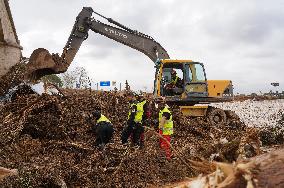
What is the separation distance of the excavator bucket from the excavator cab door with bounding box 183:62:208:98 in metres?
4.38

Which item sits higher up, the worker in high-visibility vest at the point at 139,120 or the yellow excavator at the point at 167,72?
the yellow excavator at the point at 167,72

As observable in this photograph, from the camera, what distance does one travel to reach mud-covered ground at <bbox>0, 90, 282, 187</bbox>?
687 centimetres

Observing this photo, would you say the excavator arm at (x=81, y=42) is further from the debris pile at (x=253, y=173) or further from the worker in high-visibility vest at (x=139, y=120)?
the debris pile at (x=253, y=173)

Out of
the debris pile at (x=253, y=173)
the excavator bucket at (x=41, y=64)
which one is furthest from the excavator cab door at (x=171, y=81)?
the debris pile at (x=253, y=173)

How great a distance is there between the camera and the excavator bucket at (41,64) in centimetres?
1325

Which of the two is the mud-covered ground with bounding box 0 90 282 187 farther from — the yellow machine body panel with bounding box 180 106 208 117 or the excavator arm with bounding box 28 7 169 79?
the excavator arm with bounding box 28 7 169 79

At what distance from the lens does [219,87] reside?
16.8m

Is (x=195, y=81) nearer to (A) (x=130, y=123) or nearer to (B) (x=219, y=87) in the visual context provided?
(B) (x=219, y=87)

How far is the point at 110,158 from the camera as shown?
362 inches

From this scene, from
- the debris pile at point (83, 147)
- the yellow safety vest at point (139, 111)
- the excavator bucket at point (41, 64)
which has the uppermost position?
the excavator bucket at point (41, 64)

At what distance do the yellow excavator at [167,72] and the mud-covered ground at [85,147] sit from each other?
0.57m

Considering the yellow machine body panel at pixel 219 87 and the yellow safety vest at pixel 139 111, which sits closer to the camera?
the yellow safety vest at pixel 139 111

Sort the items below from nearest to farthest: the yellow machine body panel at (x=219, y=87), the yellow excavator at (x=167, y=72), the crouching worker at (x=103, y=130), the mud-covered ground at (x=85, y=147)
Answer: the mud-covered ground at (x=85, y=147), the crouching worker at (x=103, y=130), the yellow excavator at (x=167, y=72), the yellow machine body panel at (x=219, y=87)

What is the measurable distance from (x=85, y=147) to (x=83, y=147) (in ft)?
0.18
